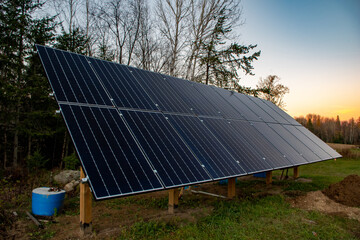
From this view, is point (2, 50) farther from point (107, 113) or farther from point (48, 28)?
point (107, 113)

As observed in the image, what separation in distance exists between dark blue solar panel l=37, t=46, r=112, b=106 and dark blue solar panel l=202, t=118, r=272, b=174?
3497 millimetres

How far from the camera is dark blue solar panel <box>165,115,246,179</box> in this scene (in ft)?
19.0

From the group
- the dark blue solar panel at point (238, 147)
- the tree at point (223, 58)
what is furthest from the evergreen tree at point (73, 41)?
the dark blue solar panel at point (238, 147)

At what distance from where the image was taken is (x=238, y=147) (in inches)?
287

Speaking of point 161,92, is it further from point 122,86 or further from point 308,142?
point 308,142

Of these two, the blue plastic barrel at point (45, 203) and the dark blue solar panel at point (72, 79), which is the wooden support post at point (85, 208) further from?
the blue plastic barrel at point (45, 203)

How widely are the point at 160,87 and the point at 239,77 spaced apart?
52.2 feet

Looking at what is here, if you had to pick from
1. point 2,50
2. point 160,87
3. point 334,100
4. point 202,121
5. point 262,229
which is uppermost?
point 2,50

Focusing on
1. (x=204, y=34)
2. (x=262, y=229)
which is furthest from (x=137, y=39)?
(x=262, y=229)

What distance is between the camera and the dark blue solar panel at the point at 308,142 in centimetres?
1056

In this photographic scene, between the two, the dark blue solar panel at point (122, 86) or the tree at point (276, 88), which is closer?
the dark blue solar panel at point (122, 86)

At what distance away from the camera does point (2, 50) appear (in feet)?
49.3

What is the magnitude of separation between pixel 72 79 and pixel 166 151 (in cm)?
298

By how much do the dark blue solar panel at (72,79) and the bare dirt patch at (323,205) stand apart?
715cm
